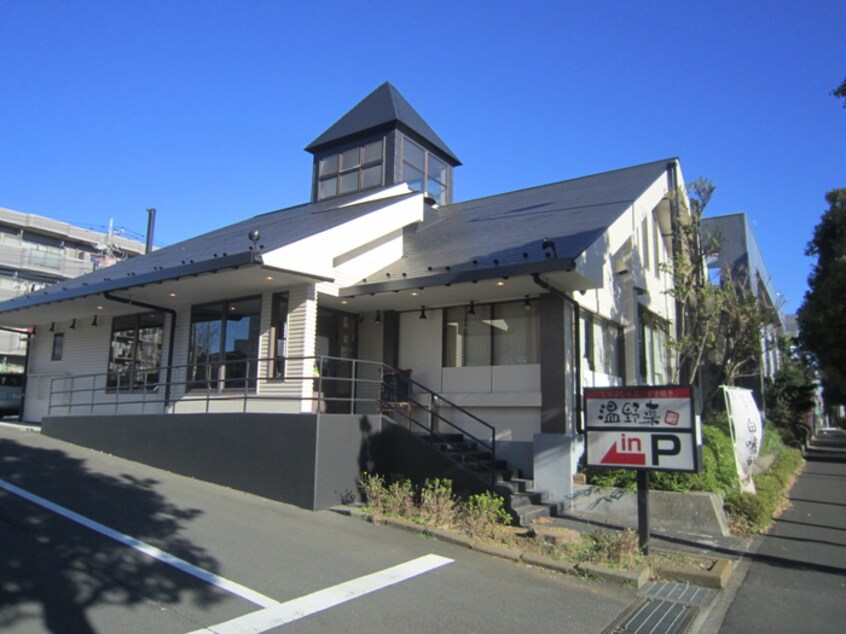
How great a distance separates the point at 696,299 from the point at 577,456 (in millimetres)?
7383

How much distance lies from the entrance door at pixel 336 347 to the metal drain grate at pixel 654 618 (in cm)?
843

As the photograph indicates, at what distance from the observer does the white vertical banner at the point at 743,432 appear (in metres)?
11.5

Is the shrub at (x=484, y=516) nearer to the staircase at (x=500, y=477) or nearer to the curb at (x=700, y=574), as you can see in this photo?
the staircase at (x=500, y=477)

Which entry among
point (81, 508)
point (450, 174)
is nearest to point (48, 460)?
point (81, 508)

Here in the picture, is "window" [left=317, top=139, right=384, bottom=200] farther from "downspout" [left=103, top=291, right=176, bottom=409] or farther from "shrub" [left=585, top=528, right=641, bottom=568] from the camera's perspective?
"shrub" [left=585, top=528, right=641, bottom=568]

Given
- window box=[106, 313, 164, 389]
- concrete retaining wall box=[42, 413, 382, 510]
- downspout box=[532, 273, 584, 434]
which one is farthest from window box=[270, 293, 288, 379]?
downspout box=[532, 273, 584, 434]

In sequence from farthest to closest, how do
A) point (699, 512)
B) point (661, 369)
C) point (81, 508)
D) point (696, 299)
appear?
point (661, 369), point (696, 299), point (699, 512), point (81, 508)

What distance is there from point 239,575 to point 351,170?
15.0m

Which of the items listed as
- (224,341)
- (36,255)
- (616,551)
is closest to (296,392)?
(224,341)

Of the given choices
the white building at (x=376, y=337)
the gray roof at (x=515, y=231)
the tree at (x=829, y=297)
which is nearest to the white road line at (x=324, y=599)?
the white building at (x=376, y=337)

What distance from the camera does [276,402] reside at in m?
12.1

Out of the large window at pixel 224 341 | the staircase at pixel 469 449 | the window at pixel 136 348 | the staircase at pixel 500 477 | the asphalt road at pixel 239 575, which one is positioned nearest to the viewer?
the asphalt road at pixel 239 575

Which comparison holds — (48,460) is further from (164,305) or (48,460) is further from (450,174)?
(450,174)

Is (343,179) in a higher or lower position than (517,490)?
higher
